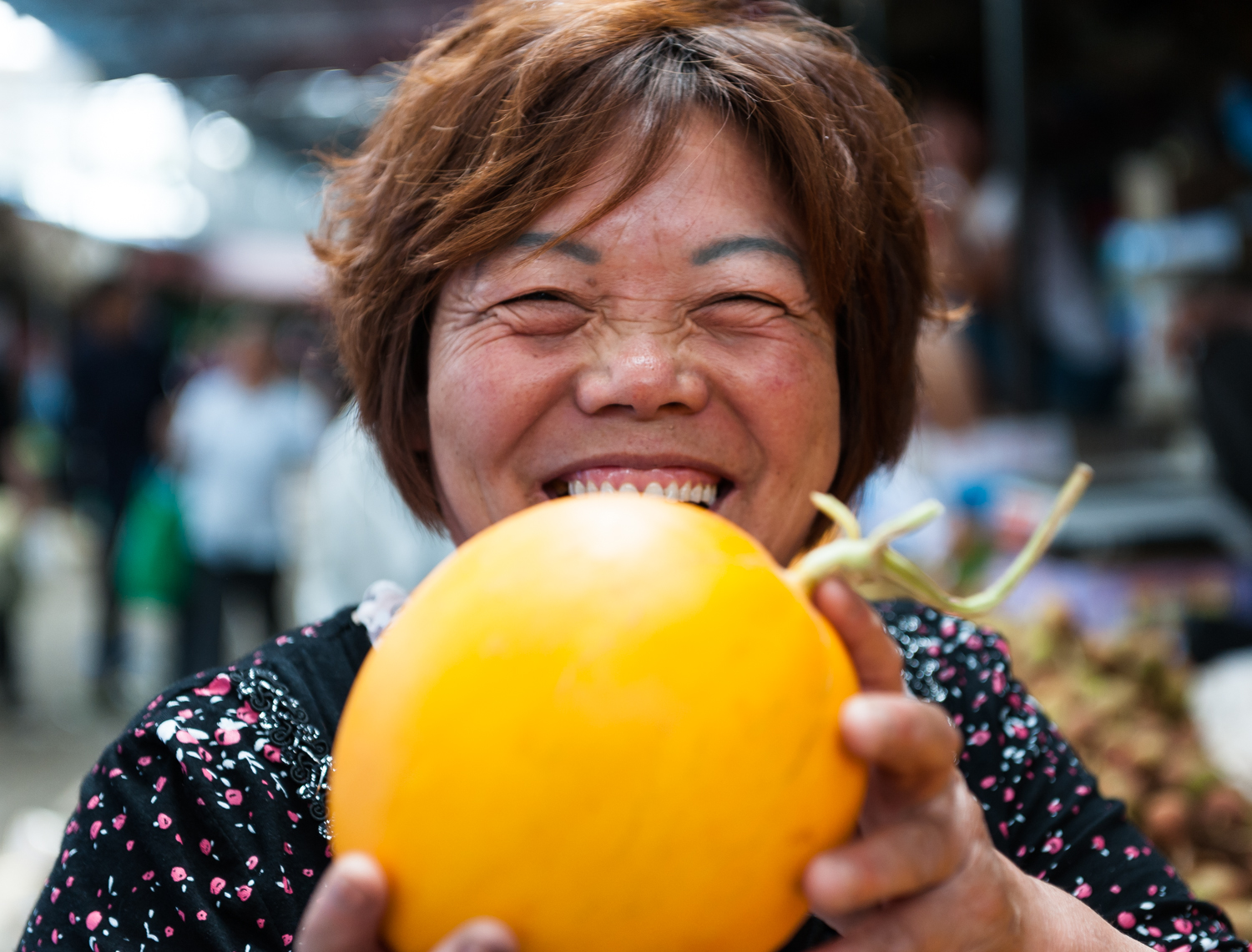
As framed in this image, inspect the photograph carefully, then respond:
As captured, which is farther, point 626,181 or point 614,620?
point 626,181

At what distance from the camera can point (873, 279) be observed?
142 cm

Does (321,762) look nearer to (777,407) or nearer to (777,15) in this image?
(777,407)

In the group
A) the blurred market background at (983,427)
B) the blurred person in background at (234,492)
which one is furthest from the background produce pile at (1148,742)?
the blurred person in background at (234,492)

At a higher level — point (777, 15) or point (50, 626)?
point (50, 626)

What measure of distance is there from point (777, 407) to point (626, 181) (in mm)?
319

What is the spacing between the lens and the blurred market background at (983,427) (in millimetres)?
2879

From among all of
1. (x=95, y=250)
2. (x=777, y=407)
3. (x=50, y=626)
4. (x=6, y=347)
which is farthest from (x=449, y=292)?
(x=95, y=250)

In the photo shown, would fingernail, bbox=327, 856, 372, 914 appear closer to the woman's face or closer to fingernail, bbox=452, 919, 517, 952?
fingernail, bbox=452, 919, 517, 952

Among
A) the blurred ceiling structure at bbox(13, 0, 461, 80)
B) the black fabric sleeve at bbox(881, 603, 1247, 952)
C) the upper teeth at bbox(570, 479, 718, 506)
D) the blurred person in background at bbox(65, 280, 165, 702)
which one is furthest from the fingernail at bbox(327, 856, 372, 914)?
the blurred ceiling structure at bbox(13, 0, 461, 80)

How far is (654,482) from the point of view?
121 cm

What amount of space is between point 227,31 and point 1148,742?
10.7 metres

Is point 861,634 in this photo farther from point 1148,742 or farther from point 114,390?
point 114,390

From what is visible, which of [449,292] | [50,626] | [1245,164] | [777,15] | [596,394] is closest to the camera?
[596,394]

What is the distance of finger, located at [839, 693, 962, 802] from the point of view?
0.77 m
